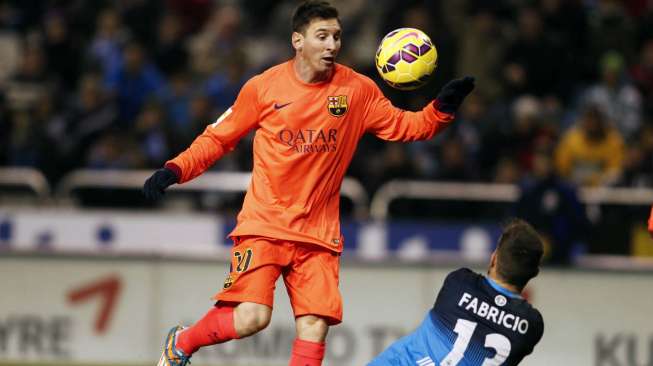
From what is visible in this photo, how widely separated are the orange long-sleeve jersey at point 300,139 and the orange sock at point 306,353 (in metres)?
0.57

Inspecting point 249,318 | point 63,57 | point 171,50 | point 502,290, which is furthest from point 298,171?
point 63,57

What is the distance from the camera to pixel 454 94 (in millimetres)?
7590

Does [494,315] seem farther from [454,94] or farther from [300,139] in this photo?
[300,139]

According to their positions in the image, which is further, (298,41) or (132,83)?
(132,83)

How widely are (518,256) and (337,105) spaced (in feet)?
4.67

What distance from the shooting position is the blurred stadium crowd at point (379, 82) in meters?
14.0

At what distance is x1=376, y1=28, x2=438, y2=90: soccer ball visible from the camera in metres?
7.66

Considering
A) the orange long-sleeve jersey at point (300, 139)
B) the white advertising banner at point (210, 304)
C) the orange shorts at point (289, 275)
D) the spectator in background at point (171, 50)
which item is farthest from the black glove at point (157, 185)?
the spectator in background at point (171, 50)

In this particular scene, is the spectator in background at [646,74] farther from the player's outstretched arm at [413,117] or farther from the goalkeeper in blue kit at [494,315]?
the goalkeeper in blue kit at [494,315]

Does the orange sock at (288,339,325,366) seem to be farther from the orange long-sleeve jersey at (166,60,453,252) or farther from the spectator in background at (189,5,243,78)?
the spectator in background at (189,5,243,78)

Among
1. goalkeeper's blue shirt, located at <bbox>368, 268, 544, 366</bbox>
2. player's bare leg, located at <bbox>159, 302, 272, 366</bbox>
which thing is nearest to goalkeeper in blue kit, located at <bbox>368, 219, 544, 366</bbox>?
goalkeeper's blue shirt, located at <bbox>368, 268, 544, 366</bbox>

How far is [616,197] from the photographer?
13.4 m

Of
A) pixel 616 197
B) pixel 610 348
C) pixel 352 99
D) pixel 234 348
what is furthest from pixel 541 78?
pixel 352 99

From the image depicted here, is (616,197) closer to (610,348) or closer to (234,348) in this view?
(610,348)
